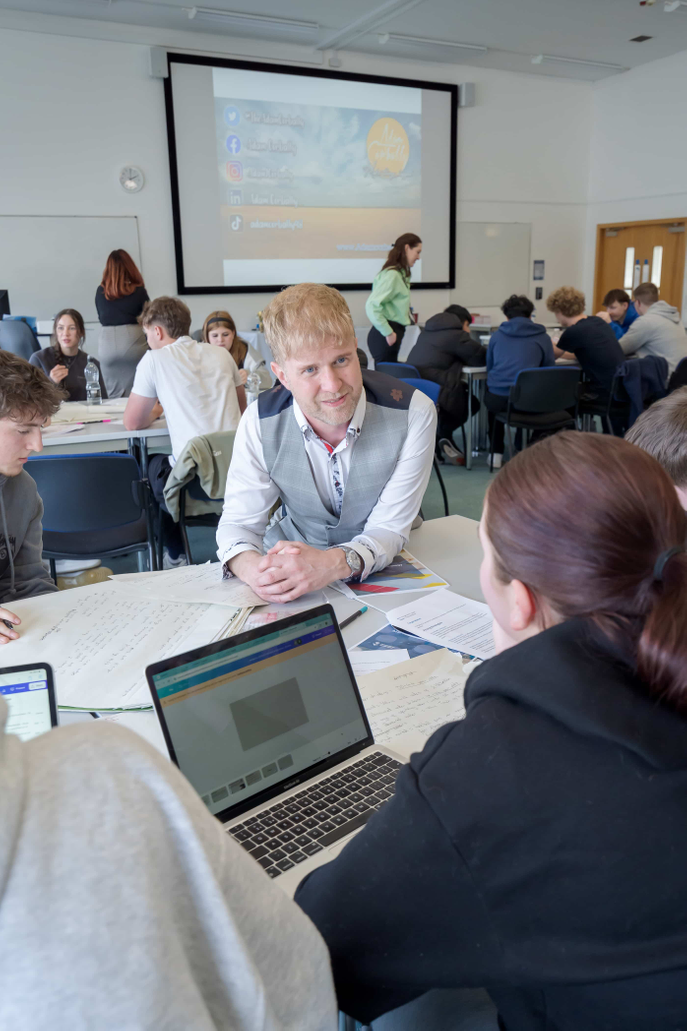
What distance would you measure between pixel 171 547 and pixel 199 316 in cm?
434

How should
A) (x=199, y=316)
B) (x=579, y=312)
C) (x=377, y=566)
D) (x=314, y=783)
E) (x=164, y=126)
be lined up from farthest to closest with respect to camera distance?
(x=199, y=316) < (x=164, y=126) < (x=579, y=312) < (x=377, y=566) < (x=314, y=783)

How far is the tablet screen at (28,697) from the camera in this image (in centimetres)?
94

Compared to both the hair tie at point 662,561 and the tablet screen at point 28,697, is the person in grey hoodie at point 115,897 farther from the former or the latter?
the tablet screen at point 28,697

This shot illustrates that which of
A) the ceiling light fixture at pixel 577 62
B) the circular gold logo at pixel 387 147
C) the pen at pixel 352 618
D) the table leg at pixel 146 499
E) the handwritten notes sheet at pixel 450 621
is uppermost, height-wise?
the ceiling light fixture at pixel 577 62

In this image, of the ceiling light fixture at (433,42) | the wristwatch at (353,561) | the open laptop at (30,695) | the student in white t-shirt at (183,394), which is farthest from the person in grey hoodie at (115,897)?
the ceiling light fixture at (433,42)

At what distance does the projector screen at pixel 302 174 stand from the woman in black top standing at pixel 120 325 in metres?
2.00

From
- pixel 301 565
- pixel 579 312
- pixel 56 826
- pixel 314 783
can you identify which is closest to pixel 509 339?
pixel 579 312

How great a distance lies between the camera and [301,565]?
1.55 m

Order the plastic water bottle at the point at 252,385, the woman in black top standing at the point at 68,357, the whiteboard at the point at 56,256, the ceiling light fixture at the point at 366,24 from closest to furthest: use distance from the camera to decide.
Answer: the plastic water bottle at the point at 252,385 < the woman in black top standing at the point at 68,357 < the ceiling light fixture at the point at 366,24 < the whiteboard at the point at 56,256

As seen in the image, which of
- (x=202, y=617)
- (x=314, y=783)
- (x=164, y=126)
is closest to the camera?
(x=314, y=783)

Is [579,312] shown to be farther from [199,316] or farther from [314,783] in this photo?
[314,783]

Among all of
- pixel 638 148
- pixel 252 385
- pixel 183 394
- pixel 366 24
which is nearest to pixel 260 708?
pixel 183 394

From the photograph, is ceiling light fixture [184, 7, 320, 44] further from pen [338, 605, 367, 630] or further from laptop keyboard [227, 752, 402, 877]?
laptop keyboard [227, 752, 402, 877]

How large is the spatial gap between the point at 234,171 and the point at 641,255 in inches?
193
